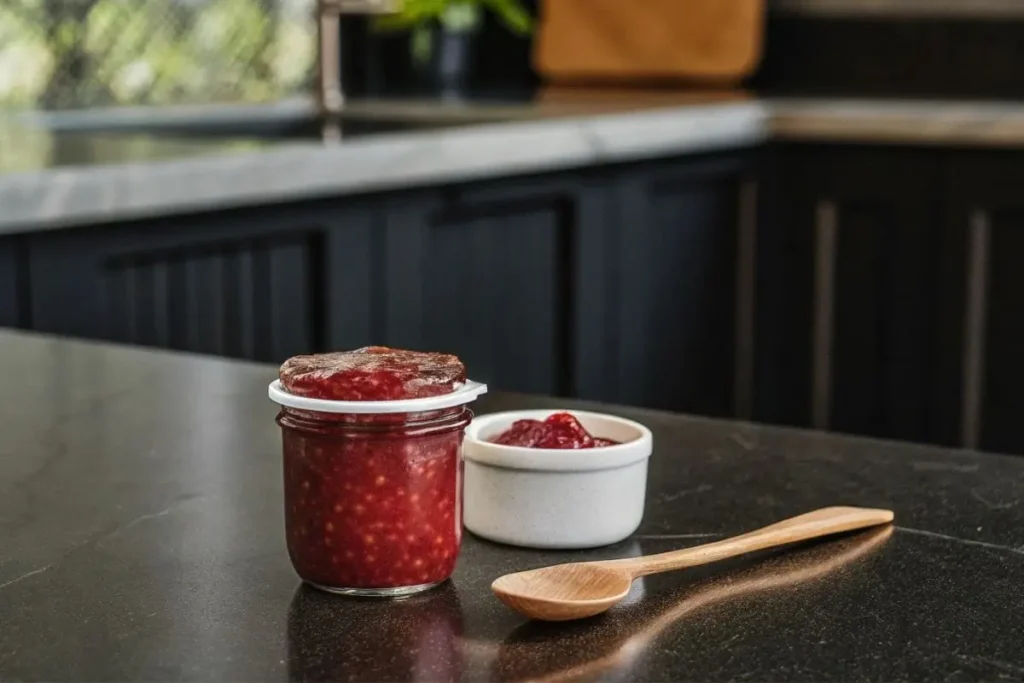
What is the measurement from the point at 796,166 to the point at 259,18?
1060mm

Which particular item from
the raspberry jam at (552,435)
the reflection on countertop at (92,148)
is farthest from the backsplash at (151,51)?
the raspberry jam at (552,435)

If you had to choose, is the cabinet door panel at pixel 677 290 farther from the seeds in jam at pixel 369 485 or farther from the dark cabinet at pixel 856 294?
the seeds in jam at pixel 369 485

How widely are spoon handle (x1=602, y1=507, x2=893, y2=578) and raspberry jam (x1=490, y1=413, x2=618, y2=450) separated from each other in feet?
0.28

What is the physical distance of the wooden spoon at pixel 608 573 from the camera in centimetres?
70

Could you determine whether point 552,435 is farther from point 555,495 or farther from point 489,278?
point 489,278

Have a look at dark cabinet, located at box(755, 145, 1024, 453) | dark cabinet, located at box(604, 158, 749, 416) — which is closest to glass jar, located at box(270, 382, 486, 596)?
dark cabinet, located at box(604, 158, 749, 416)

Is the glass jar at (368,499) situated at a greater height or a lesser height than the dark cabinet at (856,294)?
greater

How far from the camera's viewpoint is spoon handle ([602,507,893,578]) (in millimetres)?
765

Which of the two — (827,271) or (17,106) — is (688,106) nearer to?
(827,271)

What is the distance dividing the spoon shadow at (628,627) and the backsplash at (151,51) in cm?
215

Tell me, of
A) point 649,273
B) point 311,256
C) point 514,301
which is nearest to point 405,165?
point 311,256

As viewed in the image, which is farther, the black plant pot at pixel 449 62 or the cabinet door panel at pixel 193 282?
the black plant pot at pixel 449 62

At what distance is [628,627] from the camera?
70 centimetres

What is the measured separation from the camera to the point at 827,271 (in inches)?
119
